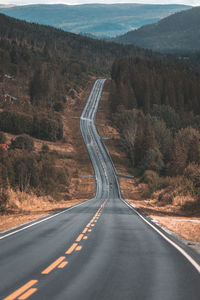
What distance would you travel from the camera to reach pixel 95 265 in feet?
29.2

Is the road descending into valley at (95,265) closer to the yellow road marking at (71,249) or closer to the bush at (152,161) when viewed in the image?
the yellow road marking at (71,249)

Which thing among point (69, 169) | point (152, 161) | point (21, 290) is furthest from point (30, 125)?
point (21, 290)

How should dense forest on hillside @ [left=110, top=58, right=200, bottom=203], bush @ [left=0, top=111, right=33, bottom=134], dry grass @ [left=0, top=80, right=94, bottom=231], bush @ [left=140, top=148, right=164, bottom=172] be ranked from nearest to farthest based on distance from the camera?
1. dry grass @ [left=0, top=80, right=94, bottom=231]
2. dense forest on hillside @ [left=110, top=58, right=200, bottom=203]
3. bush @ [left=140, top=148, right=164, bottom=172]
4. bush @ [left=0, top=111, right=33, bottom=134]

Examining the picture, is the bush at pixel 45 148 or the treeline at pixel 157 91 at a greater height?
the treeline at pixel 157 91

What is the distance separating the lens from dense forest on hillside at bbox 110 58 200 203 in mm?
71375

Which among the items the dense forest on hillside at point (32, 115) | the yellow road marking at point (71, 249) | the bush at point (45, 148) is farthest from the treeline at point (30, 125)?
the yellow road marking at point (71, 249)

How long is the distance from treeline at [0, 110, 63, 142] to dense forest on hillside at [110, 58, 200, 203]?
19.6m

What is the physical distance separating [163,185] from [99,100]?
356 feet

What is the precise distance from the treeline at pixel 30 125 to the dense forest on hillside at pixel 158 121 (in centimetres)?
1958

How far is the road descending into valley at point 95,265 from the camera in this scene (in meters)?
6.70

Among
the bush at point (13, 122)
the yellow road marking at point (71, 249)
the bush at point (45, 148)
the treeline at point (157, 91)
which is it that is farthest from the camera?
the treeline at point (157, 91)

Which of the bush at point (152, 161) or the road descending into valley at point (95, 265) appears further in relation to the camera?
the bush at point (152, 161)

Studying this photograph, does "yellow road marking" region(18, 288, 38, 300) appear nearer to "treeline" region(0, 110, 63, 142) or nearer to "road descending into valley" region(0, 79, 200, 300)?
"road descending into valley" region(0, 79, 200, 300)

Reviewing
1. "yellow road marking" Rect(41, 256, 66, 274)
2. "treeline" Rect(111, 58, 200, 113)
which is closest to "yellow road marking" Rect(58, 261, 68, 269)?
"yellow road marking" Rect(41, 256, 66, 274)
